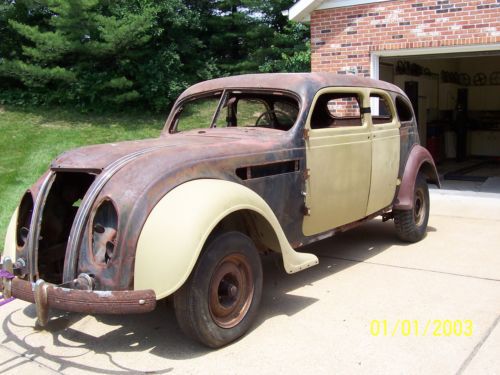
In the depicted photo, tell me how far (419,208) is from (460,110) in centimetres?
1114

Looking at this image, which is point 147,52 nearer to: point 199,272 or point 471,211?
point 471,211

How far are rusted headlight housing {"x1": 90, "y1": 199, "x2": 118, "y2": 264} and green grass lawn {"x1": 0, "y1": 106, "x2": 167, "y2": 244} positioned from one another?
449 centimetres

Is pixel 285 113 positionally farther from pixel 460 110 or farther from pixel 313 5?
pixel 460 110

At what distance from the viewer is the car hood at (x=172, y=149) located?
377 cm

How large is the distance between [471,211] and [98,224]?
6415 mm

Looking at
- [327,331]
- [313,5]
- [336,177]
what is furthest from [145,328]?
[313,5]

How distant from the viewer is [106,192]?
11.5ft

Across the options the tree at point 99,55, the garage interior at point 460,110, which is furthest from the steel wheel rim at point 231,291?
the tree at point 99,55

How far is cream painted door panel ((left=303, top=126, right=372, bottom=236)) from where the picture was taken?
4707 millimetres

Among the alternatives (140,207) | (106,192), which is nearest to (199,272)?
(140,207)

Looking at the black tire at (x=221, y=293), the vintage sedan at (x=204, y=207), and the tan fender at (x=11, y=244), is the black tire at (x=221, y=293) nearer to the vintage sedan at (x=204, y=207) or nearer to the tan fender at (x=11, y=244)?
the vintage sedan at (x=204, y=207)

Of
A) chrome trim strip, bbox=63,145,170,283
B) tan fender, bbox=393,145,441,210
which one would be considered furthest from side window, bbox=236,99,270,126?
chrome trim strip, bbox=63,145,170,283

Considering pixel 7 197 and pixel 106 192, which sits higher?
pixel 106 192

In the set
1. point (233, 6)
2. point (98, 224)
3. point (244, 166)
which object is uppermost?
point (233, 6)
